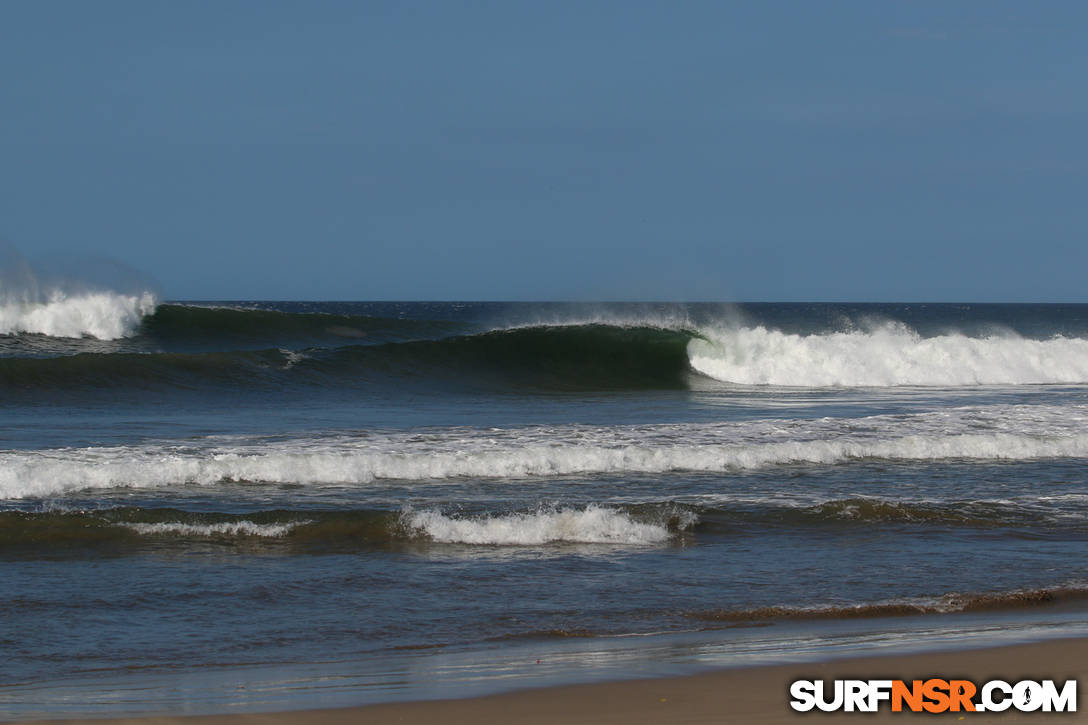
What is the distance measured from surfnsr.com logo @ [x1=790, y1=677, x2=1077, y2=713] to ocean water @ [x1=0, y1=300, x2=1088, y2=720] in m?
0.64

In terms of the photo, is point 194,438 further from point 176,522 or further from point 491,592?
point 491,592

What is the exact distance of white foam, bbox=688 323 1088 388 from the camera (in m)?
25.0

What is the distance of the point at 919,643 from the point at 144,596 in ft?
15.9

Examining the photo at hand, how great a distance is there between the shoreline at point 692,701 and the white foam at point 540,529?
3492 millimetres

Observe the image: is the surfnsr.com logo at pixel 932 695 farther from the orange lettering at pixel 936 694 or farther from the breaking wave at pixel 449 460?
the breaking wave at pixel 449 460

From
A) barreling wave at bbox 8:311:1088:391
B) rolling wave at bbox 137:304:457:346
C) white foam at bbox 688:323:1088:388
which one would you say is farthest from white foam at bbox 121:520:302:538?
rolling wave at bbox 137:304:457:346

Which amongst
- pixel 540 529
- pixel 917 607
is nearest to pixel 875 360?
pixel 540 529

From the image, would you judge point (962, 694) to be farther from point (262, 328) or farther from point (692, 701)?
point (262, 328)

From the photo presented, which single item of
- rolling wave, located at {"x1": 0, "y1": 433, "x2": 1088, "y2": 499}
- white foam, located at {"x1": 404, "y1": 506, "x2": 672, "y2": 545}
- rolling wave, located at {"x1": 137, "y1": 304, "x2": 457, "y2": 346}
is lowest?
white foam, located at {"x1": 404, "y1": 506, "x2": 672, "y2": 545}

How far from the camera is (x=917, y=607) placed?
6.96 m

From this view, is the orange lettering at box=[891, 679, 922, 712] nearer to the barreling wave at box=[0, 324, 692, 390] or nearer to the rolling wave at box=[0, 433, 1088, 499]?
the rolling wave at box=[0, 433, 1088, 499]

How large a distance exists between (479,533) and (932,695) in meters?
4.59

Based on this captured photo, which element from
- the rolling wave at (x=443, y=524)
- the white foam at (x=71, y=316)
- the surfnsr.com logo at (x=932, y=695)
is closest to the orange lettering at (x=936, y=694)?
the surfnsr.com logo at (x=932, y=695)

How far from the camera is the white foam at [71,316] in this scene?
90.8 feet
